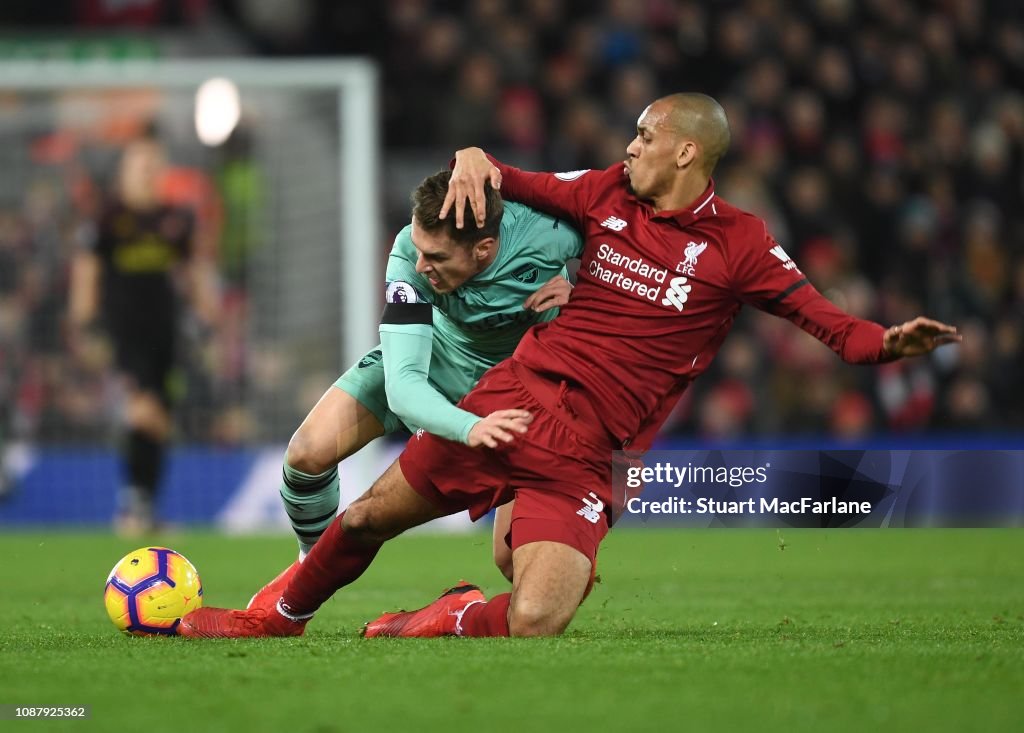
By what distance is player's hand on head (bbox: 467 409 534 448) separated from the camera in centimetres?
434

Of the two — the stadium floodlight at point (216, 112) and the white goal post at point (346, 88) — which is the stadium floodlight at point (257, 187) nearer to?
the stadium floodlight at point (216, 112)

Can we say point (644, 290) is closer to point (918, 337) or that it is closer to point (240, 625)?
point (918, 337)

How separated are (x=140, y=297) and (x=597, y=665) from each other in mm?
6992

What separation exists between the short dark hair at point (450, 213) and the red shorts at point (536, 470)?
549 millimetres

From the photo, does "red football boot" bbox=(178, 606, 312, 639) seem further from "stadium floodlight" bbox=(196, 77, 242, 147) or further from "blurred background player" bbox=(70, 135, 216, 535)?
"stadium floodlight" bbox=(196, 77, 242, 147)

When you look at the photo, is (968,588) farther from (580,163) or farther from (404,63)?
(404,63)

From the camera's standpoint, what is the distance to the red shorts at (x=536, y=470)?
473 centimetres

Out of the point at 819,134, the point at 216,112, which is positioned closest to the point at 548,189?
the point at 216,112

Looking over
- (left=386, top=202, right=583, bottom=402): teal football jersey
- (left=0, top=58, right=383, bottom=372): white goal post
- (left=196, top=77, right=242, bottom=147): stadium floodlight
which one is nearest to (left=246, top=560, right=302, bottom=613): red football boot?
(left=386, top=202, right=583, bottom=402): teal football jersey

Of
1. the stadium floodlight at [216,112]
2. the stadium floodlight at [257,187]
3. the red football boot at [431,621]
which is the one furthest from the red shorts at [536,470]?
the stadium floodlight at [216,112]

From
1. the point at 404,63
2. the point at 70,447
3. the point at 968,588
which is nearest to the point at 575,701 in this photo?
the point at 968,588

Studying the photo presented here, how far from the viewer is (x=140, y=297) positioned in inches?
404

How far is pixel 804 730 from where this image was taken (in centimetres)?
310

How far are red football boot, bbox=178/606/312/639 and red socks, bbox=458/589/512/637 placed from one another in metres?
0.51
